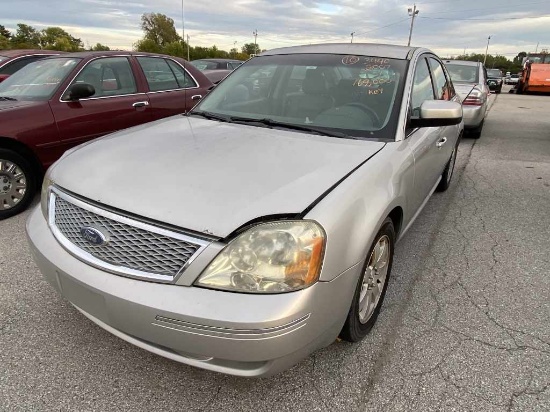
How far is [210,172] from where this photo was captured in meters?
1.94

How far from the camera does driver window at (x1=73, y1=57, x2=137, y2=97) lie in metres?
4.70

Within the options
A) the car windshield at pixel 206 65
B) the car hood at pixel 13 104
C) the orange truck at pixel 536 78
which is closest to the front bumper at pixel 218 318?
the car hood at pixel 13 104

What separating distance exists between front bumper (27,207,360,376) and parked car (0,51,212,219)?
107 inches

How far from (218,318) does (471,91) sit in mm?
7635

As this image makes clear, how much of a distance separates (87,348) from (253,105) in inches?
75.3

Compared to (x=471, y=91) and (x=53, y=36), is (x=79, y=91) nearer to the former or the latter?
(x=471, y=91)

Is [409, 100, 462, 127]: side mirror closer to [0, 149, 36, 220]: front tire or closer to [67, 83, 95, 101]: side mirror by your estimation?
[67, 83, 95, 101]: side mirror

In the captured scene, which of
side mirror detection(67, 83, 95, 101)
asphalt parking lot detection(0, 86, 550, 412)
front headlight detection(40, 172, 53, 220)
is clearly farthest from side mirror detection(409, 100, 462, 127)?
side mirror detection(67, 83, 95, 101)

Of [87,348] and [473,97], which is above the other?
[473,97]

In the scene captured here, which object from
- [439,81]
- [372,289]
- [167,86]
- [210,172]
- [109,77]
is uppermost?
→ [439,81]

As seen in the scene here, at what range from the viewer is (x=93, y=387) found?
1.93 m

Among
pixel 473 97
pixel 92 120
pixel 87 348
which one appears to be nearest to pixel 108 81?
pixel 92 120

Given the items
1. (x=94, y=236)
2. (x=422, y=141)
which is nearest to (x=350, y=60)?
(x=422, y=141)

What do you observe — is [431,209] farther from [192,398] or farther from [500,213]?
[192,398]
